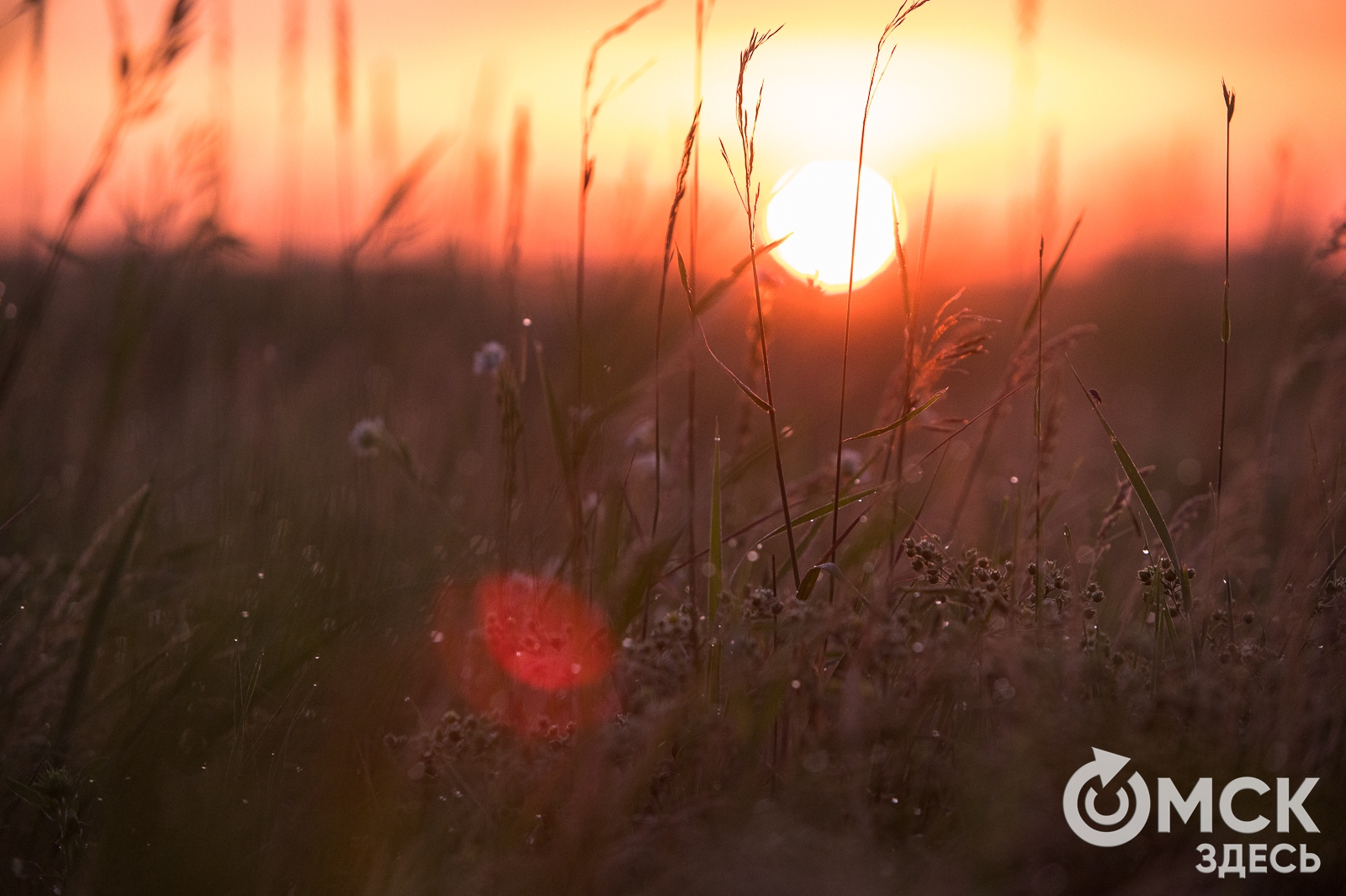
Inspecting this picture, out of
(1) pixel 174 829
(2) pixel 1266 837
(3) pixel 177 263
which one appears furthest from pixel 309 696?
(2) pixel 1266 837

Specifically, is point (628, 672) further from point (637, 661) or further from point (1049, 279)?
point (1049, 279)

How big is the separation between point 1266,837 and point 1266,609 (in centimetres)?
58

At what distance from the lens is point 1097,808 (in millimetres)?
1087

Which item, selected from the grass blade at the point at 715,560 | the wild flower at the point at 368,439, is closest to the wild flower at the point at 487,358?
the wild flower at the point at 368,439

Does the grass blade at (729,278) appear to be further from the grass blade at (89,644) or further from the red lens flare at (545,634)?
the grass blade at (89,644)

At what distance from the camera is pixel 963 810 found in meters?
1.14

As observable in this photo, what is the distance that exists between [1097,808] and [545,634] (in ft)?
2.54

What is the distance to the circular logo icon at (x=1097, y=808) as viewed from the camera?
3.51 ft

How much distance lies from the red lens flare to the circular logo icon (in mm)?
617

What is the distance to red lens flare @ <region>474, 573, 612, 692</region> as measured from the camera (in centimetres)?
144

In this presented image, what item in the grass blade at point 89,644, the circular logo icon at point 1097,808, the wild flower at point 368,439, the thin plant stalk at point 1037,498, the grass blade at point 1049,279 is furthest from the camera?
the wild flower at point 368,439

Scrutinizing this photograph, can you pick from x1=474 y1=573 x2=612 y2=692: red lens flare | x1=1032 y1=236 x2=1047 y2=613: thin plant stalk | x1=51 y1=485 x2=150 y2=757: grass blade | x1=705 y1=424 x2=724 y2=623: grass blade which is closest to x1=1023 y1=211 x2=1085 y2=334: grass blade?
x1=1032 y1=236 x2=1047 y2=613: thin plant stalk

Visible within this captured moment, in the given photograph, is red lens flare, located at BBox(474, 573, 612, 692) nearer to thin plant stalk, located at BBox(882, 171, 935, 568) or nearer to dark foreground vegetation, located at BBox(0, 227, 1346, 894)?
dark foreground vegetation, located at BBox(0, 227, 1346, 894)

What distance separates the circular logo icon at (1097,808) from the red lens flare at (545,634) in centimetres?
62
